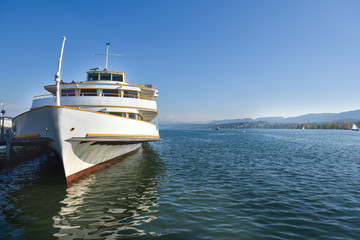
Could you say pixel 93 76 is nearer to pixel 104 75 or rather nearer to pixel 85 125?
pixel 104 75

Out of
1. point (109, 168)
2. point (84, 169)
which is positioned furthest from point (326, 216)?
point (109, 168)

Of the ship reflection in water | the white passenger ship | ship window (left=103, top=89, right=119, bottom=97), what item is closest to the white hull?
the white passenger ship

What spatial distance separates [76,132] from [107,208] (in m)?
4.06

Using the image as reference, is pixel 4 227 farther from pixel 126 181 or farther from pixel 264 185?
pixel 264 185

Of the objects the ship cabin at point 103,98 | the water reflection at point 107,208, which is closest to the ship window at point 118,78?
the ship cabin at point 103,98

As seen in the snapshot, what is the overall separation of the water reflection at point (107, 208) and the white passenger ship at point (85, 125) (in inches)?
54.4

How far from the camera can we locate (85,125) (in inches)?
352

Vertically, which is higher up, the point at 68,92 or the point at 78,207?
the point at 68,92

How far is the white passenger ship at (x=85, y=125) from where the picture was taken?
27.6ft

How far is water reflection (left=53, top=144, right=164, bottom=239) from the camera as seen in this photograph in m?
5.00

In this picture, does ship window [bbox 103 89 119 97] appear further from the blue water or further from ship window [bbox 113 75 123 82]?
the blue water

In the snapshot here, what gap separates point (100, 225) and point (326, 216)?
274 inches

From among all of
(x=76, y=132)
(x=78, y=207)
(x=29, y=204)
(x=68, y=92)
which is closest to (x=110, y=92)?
(x=68, y=92)

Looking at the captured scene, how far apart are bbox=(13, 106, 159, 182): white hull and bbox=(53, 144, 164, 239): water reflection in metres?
1.05
